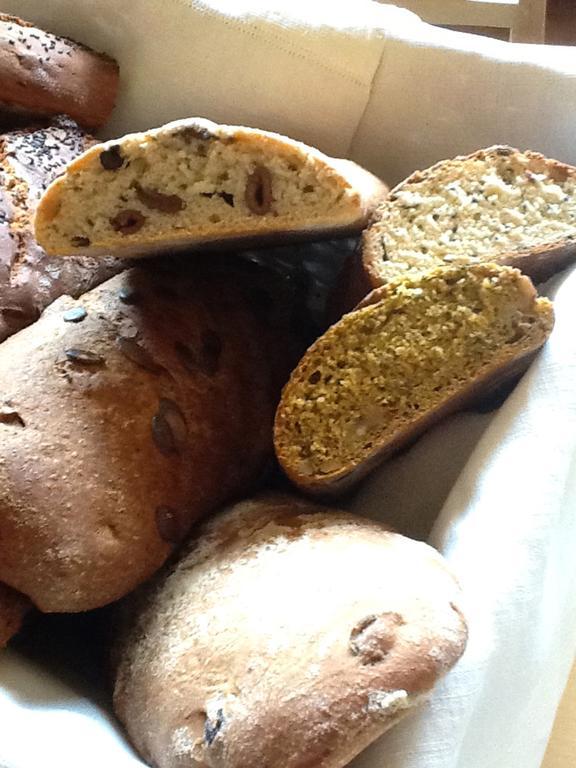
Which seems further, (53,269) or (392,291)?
(53,269)

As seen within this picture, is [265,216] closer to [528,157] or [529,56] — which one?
[528,157]

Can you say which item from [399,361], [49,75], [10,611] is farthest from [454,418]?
[49,75]

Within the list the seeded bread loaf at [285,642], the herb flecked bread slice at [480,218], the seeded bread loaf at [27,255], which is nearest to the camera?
the seeded bread loaf at [285,642]

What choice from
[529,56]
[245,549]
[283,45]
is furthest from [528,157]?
[245,549]

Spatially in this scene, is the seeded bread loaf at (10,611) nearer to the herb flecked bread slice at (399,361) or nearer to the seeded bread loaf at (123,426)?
the seeded bread loaf at (123,426)

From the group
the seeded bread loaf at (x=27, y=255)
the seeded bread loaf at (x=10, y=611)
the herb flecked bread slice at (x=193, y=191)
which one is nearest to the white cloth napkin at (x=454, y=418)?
the seeded bread loaf at (x=10, y=611)
